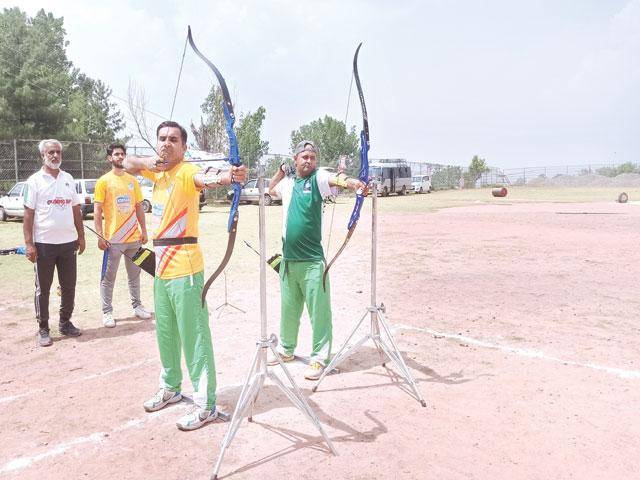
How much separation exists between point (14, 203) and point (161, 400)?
19090 millimetres

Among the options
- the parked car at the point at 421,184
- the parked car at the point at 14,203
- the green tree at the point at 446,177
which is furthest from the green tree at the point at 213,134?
the green tree at the point at 446,177

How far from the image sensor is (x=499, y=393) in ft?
14.0

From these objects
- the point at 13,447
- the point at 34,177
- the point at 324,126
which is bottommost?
the point at 13,447

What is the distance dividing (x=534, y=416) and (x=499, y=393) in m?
0.42

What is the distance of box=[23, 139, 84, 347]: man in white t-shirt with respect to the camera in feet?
17.9

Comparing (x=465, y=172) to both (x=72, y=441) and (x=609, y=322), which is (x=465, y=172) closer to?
(x=609, y=322)

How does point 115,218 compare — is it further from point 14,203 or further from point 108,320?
point 14,203

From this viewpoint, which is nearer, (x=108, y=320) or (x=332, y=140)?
(x=108, y=320)

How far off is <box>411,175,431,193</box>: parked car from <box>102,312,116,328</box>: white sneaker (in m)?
39.4

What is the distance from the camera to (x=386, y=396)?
14.0 feet

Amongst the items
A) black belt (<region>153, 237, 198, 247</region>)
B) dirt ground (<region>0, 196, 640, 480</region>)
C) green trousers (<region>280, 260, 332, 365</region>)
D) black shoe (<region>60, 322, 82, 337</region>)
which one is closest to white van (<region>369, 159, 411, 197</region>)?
dirt ground (<region>0, 196, 640, 480</region>)

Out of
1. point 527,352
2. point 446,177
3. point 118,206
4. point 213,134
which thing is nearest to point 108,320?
point 118,206

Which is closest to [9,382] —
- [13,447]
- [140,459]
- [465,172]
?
[13,447]

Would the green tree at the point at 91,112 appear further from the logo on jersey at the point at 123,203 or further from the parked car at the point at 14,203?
the logo on jersey at the point at 123,203
